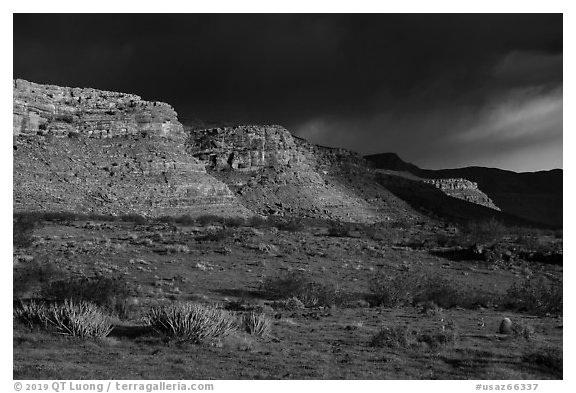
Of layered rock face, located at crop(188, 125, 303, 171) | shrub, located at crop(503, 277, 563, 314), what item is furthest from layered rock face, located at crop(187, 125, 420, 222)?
shrub, located at crop(503, 277, 563, 314)

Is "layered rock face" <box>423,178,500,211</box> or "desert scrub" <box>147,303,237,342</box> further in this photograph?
"layered rock face" <box>423,178,500,211</box>

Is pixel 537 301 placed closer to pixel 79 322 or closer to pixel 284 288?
pixel 284 288

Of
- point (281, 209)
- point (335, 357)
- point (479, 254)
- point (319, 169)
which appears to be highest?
point (319, 169)

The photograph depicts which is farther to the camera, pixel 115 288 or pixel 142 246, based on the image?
pixel 142 246

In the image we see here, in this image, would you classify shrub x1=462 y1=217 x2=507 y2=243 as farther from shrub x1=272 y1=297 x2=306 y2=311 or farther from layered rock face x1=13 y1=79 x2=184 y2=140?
layered rock face x1=13 y1=79 x2=184 y2=140

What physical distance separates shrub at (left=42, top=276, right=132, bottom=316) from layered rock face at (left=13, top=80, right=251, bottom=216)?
37.6 m

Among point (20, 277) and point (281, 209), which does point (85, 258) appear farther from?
point (281, 209)

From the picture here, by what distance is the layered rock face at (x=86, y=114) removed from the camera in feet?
209

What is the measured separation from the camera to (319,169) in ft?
338

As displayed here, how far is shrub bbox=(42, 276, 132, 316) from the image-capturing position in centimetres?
1439

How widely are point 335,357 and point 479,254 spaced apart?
875 inches

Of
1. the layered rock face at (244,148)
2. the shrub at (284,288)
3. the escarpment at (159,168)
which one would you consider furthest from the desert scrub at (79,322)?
the layered rock face at (244,148)

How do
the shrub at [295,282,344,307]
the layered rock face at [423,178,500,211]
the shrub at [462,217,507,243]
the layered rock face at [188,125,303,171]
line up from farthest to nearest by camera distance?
the layered rock face at [423,178,500,211] < the layered rock face at [188,125,303,171] < the shrub at [462,217,507,243] < the shrub at [295,282,344,307]

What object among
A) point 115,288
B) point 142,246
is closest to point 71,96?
point 142,246
